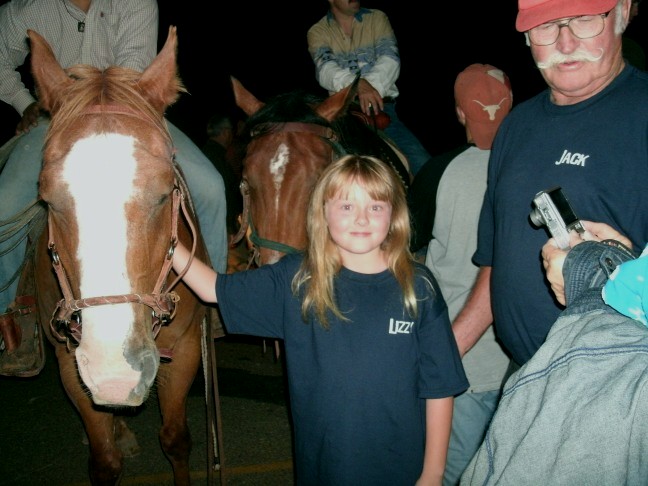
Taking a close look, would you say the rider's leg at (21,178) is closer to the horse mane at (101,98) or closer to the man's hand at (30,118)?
the man's hand at (30,118)

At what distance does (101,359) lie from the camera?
173 cm

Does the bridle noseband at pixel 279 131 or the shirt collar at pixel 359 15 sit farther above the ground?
the shirt collar at pixel 359 15

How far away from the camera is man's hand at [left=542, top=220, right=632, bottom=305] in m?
1.36

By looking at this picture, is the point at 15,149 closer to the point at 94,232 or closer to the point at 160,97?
the point at 160,97

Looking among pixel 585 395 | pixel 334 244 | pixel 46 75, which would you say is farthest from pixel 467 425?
pixel 46 75

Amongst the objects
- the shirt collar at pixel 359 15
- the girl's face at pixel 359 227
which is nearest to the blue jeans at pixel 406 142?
the shirt collar at pixel 359 15

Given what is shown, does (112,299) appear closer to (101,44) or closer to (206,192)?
(206,192)

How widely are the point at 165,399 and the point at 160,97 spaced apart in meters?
1.91

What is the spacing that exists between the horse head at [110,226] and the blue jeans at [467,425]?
74.7 inches

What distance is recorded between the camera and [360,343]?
6.53 ft

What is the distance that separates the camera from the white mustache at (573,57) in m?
1.85

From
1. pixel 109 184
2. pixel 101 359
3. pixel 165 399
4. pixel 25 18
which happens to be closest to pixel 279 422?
pixel 165 399

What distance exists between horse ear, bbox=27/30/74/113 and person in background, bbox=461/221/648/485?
7.47 ft

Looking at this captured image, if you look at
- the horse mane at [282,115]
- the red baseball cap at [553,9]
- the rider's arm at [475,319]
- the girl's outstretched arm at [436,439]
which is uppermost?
the red baseball cap at [553,9]
